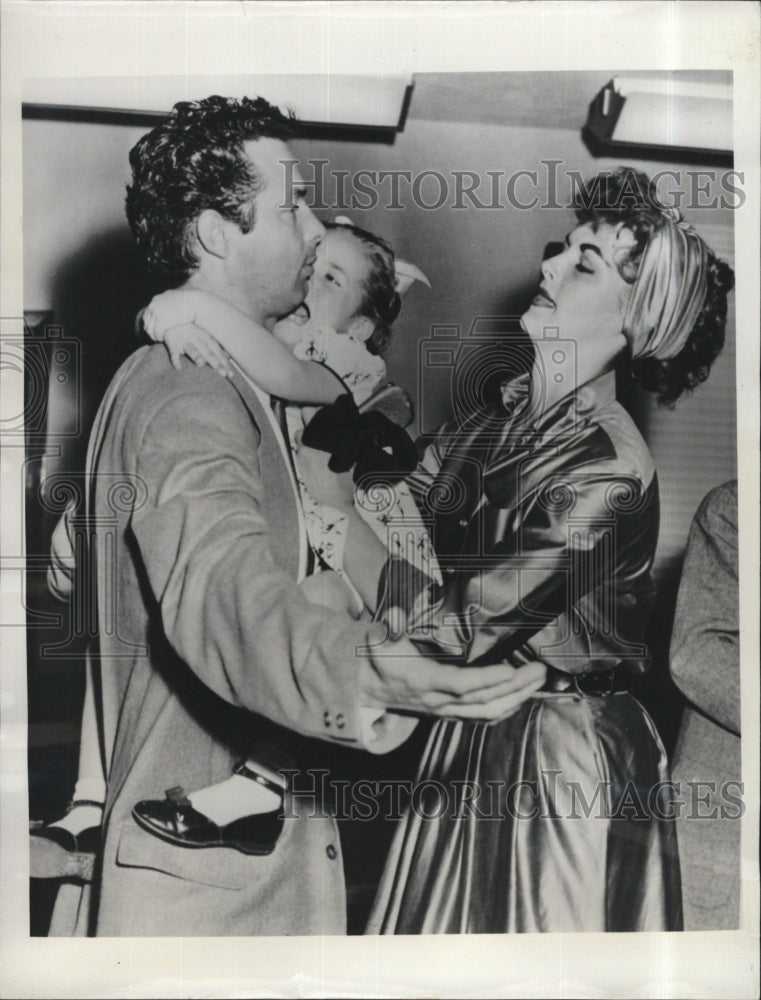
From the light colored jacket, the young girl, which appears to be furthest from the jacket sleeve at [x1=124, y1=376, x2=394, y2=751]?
the young girl

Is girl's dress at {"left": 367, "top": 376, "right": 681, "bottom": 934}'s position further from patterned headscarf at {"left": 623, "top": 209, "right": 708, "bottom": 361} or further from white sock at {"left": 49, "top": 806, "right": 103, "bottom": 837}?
white sock at {"left": 49, "top": 806, "right": 103, "bottom": 837}

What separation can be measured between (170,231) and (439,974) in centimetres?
229

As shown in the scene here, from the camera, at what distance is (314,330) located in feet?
9.52

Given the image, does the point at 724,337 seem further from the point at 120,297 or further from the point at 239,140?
the point at 120,297

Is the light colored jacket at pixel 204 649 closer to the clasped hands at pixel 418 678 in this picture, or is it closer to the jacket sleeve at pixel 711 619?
the clasped hands at pixel 418 678

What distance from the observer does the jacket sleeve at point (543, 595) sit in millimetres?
2848

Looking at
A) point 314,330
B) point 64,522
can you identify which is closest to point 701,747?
point 314,330

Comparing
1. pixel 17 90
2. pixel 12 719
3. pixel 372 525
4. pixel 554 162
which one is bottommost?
pixel 12 719

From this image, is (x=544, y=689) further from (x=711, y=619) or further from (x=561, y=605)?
(x=711, y=619)

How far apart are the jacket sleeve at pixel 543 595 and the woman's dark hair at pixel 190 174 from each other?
1.12m

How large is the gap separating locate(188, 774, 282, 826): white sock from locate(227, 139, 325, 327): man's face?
1.32 metres

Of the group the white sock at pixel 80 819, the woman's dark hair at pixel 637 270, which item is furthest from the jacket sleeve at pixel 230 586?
the woman's dark hair at pixel 637 270

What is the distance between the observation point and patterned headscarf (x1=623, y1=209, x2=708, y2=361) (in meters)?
2.92

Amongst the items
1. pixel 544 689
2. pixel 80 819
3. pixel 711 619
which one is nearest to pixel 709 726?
pixel 711 619
